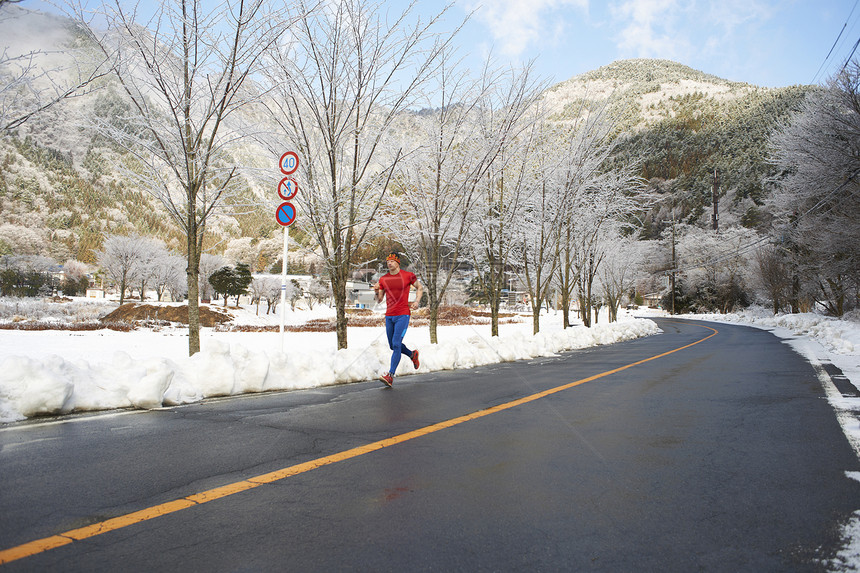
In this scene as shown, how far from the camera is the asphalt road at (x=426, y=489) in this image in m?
2.32

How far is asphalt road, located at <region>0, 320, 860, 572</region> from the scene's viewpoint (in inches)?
91.3

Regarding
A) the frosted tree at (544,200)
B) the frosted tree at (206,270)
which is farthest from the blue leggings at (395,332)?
the frosted tree at (206,270)

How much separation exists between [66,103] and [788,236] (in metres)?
38.8

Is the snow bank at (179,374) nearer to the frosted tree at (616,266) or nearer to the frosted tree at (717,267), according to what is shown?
the frosted tree at (616,266)

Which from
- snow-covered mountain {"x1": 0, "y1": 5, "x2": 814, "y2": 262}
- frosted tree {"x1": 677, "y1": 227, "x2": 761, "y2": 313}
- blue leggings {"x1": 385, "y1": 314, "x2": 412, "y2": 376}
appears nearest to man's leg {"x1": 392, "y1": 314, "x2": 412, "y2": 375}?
blue leggings {"x1": 385, "y1": 314, "x2": 412, "y2": 376}

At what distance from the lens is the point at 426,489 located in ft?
10.5

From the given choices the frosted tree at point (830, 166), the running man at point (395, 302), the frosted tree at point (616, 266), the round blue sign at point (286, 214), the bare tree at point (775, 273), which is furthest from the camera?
the bare tree at point (775, 273)

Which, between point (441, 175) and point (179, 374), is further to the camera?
point (441, 175)

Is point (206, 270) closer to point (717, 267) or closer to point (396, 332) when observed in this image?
point (717, 267)

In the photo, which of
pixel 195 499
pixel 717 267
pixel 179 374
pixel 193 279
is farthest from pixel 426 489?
pixel 717 267

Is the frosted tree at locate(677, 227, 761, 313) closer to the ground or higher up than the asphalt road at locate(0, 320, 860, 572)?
higher up

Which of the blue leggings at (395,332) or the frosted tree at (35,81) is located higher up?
the frosted tree at (35,81)

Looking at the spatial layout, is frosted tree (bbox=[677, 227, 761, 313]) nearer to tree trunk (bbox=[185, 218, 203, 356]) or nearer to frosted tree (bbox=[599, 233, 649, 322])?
frosted tree (bbox=[599, 233, 649, 322])

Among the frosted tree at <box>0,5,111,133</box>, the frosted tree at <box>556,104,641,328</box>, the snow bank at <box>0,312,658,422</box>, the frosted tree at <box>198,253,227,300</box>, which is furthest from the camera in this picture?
the frosted tree at <box>198,253,227,300</box>
